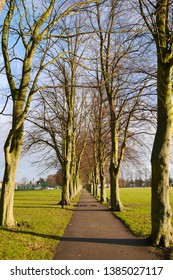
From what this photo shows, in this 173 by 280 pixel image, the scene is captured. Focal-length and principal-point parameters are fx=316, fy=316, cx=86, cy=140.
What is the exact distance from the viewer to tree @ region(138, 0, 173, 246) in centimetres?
871

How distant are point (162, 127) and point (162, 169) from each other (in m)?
1.22

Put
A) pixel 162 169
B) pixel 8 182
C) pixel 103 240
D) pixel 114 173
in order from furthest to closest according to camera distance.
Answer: pixel 114 173 < pixel 8 182 < pixel 103 240 < pixel 162 169

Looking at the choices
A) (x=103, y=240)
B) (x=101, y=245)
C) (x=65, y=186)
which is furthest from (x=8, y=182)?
(x=65, y=186)

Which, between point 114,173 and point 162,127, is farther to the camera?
point 114,173

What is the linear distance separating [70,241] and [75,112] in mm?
20688

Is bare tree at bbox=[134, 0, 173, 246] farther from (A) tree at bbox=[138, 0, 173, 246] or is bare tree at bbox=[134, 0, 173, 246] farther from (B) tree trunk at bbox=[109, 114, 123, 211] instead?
(B) tree trunk at bbox=[109, 114, 123, 211]

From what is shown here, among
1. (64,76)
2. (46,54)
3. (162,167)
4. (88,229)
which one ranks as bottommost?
(88,229)

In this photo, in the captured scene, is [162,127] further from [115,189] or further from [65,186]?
[65,186]

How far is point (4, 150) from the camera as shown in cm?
1150

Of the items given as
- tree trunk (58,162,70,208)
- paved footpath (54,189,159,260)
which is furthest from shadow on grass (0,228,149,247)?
tree trunk (58,162,70,208)

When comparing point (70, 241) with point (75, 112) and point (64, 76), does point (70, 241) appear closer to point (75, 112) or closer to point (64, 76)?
point (64, 76)

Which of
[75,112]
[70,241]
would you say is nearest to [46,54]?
[70,241]

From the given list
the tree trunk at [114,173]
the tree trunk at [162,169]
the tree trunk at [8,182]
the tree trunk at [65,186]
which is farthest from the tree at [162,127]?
the tree trunk at [65,186]

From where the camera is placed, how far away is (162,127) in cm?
913
